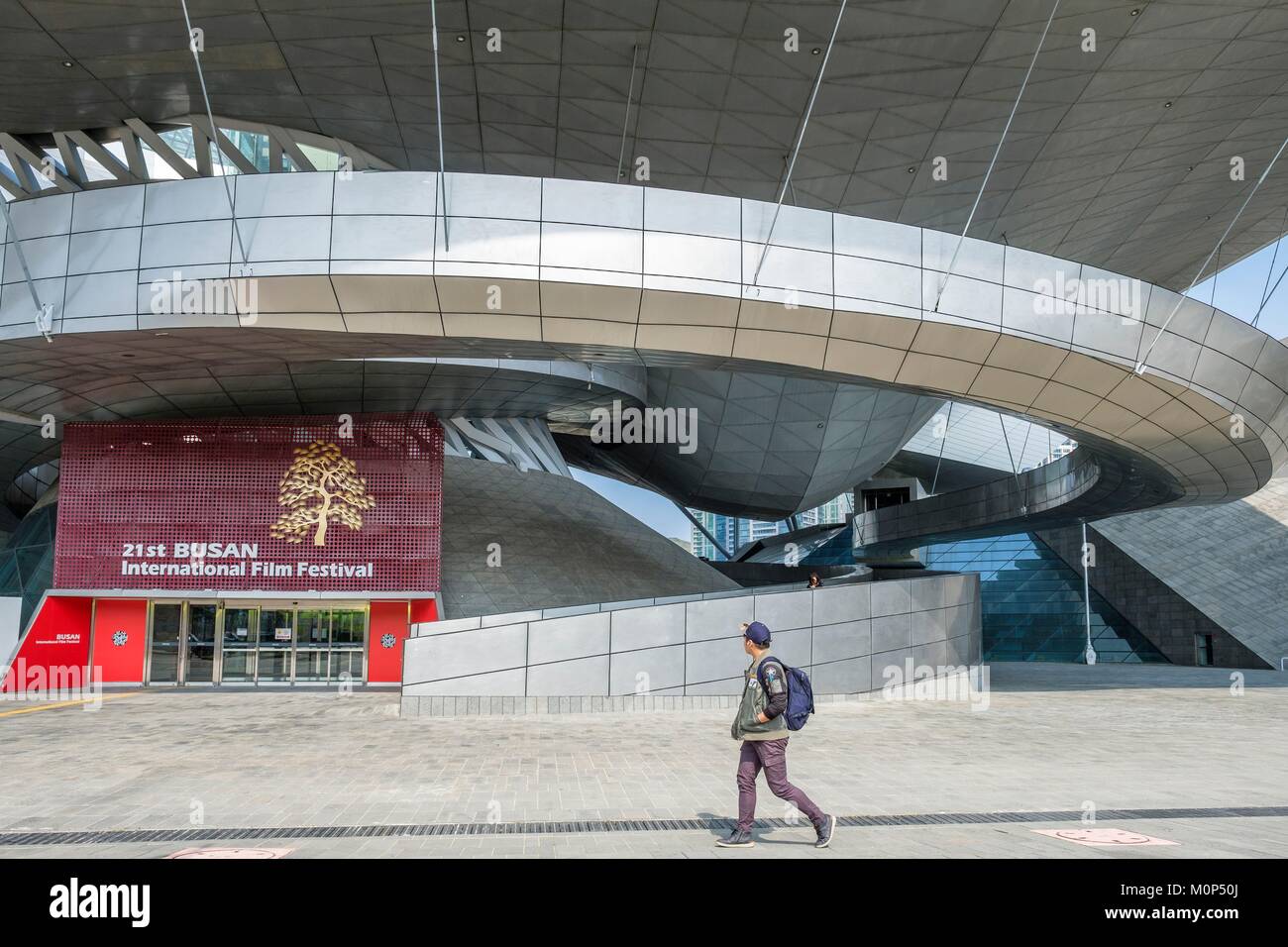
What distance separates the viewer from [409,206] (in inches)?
579

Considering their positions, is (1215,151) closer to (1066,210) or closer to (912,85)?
(1066,210)

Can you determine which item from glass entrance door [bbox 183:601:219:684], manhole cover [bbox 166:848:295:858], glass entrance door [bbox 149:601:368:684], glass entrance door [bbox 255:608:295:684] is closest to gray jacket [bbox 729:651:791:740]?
manhole cover [bbox 166:848:295:858]

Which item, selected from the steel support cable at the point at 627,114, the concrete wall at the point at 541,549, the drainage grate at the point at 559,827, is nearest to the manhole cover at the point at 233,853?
the drainage grate at the point at 559,827

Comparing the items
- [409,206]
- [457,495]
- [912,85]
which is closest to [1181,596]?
[912,85]

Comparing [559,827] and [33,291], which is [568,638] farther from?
[33,291]

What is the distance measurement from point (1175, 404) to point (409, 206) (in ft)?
48.2

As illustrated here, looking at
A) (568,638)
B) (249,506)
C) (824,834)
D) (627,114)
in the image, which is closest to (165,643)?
(249,506)

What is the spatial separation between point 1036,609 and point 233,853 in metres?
46.3

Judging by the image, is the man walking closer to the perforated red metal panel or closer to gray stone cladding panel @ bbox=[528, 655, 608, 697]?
gray stone cladding panel @ bbox=[528, 655, 608, 697]

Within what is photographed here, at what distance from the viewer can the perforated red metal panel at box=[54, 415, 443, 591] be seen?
2198 cm

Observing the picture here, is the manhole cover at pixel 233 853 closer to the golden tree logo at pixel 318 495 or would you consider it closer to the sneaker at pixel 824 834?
the sneaker at pixel 824 834

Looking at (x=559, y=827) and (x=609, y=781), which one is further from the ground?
(x=559, y=827)

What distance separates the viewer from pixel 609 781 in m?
9.53

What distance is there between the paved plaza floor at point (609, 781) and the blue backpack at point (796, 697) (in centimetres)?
90
